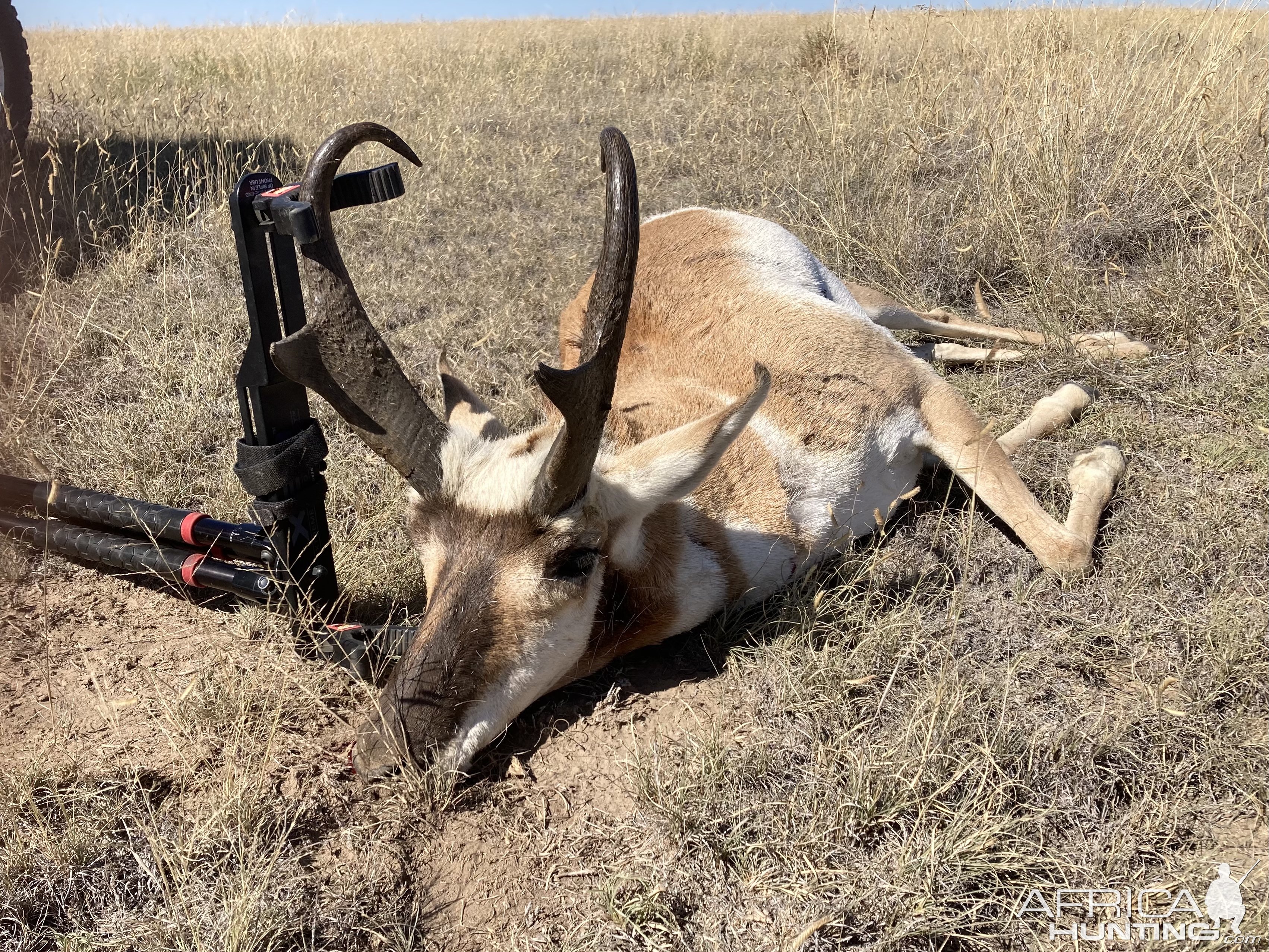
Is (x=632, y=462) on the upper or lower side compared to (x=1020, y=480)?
upper

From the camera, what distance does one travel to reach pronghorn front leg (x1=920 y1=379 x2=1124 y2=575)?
3672 mm

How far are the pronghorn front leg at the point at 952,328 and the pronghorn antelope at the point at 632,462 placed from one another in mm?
686

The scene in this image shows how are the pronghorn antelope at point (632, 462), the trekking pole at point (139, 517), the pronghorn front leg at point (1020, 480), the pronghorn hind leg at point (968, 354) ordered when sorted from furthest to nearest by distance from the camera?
the pronghorn hind leg at point (968, 354)
the pronghorn front leg at point (1020, 480)
the trekking pole at point (139, 517)
the pronghorn antelope at point (632, 462)

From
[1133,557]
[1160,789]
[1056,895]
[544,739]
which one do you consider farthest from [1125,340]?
[544,739]

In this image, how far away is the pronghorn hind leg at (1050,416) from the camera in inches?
176

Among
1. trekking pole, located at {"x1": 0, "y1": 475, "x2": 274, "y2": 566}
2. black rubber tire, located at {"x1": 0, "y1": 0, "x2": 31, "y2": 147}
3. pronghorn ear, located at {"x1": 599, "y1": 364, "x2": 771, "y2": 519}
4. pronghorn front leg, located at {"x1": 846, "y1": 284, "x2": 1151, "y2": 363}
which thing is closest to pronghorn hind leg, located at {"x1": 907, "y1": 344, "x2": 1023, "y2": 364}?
pronghorn front leg, located at {"x1": 846, "y1": 284, "x2": 1151, "y2": 363}

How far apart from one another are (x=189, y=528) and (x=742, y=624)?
2.08m

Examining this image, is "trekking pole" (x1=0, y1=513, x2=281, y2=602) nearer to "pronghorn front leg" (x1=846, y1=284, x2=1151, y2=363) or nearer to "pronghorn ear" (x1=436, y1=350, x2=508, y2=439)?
"pronghorn ear" (x1=436, y1=350, x2=508, y2=439)

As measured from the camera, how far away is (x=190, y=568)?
3359 mm

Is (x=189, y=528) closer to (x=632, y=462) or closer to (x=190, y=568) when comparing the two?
(x=190, y=568)

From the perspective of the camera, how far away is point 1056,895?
2.40 meters

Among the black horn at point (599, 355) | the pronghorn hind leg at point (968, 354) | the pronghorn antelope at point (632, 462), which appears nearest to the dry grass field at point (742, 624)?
the pronghorn hind leg at point (968, 354)

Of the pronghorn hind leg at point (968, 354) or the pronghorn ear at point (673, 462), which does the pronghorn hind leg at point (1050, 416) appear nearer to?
the pronghorn hind leg at point (968, 354)

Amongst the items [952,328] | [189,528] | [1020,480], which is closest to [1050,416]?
[1020,480]
